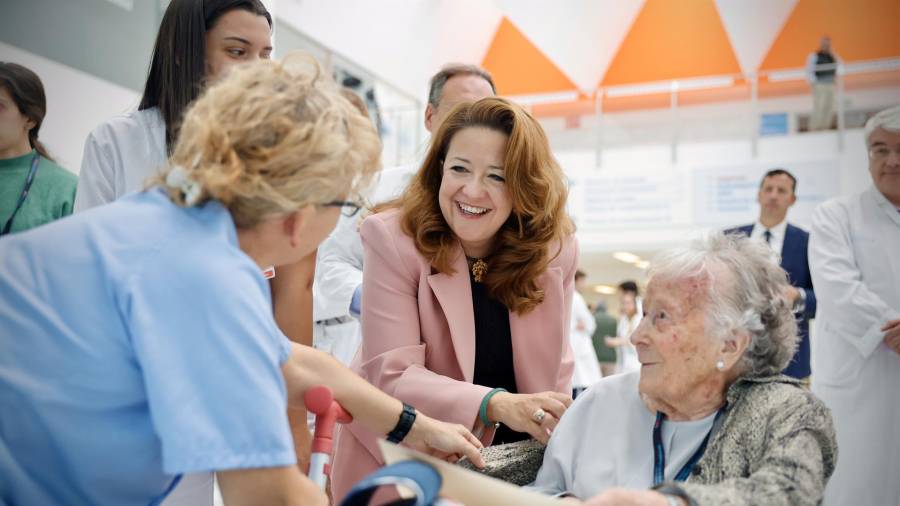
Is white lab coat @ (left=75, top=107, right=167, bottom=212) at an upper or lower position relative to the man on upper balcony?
lower

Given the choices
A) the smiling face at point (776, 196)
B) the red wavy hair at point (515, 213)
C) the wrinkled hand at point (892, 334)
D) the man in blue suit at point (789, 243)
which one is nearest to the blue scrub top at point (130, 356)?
the red wavy hair at point (515, 213)

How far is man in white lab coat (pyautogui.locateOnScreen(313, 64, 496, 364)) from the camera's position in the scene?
8.49ft

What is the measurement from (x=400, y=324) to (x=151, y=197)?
2.87ft

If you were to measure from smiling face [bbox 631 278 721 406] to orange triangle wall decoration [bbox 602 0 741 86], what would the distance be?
26.8 feet

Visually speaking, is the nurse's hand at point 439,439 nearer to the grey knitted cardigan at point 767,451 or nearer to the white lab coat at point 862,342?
the grey knitted cardigan at point 767,451

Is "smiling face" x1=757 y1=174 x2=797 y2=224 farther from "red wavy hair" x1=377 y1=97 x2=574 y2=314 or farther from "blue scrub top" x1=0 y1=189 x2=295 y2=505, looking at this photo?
"blue scrub top" x1=0 y1=189 x2=295 y2=505

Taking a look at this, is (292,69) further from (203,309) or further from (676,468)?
(676,468)

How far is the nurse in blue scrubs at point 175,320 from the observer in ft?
2.98

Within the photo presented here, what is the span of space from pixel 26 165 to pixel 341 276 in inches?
39.8

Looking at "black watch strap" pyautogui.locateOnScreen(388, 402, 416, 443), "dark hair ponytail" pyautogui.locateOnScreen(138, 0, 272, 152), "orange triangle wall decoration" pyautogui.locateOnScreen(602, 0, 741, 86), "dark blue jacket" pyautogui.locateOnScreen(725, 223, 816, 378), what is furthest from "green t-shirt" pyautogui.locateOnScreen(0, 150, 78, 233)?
"orange triangle wall decoration" pyautogui.locateOnScreen(602, 0, 741, 86)

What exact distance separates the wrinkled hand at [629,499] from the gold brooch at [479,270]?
0.78 m

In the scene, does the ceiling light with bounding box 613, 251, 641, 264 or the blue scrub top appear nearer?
the blue scrub top

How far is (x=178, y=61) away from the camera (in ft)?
6.19

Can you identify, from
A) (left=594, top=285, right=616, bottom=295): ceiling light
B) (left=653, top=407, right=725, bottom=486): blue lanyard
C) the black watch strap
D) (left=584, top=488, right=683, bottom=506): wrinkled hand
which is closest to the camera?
(left=584, top=488, right=683, bottom=506): wrinkled hand
